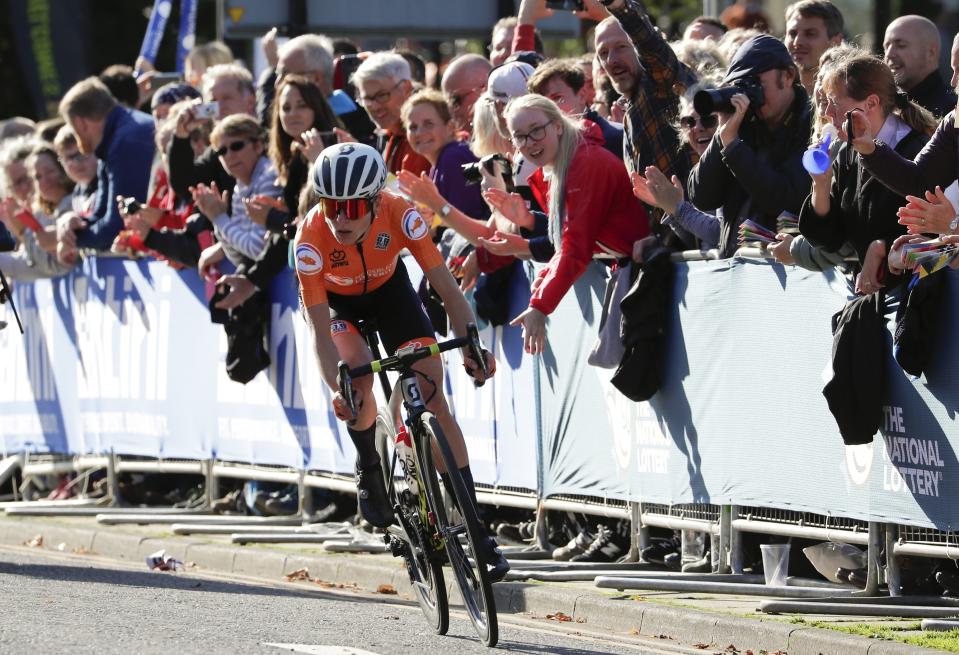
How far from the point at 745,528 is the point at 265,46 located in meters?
7.29

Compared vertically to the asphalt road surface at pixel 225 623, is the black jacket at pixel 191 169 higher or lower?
higher

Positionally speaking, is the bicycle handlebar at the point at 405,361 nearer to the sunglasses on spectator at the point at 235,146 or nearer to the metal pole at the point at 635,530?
the metal pole at the point at 635,530

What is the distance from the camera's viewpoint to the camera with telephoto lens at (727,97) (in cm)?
884

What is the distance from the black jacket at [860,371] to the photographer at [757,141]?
79cm

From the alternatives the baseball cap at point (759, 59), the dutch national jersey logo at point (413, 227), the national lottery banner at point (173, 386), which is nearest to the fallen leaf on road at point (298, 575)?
the national lottery banner at point (173, 386)

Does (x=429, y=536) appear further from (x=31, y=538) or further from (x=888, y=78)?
(x=31, y=538)

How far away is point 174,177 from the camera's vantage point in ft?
45.2

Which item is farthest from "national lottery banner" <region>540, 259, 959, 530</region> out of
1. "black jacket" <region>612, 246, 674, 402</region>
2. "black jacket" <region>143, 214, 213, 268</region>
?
"black jacket" <region>143, 214, 213, 268</region>

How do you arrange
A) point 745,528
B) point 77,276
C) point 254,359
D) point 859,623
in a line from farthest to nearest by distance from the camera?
point 77,276
point 254,359
point 745,528
point 859,623

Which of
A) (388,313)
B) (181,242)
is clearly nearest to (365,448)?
(388,313)

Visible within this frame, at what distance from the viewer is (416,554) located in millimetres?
9094

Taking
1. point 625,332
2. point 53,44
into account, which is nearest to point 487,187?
point 625,332

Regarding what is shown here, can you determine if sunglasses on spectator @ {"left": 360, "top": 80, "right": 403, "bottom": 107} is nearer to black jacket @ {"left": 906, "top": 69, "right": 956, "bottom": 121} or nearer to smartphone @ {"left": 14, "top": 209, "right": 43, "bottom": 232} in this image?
black jacket @ {"left": 906, "top": 69, "right": 956, "bottom": 121}

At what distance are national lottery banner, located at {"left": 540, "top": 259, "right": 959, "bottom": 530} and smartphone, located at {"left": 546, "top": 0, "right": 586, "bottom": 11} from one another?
1.54 meters
